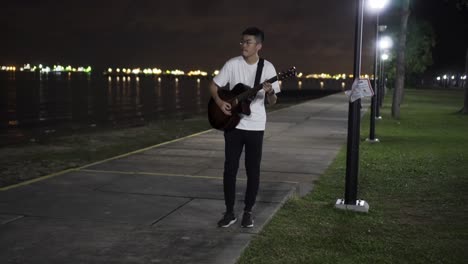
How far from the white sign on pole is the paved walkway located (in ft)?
4.97

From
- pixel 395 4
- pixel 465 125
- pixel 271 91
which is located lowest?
pixel 465 125

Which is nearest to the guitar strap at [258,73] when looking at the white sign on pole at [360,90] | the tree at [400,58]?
the white sign on pole at [360,90]

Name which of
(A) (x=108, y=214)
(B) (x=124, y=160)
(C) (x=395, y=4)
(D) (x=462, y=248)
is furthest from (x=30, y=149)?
(C) (x=395, y=4)

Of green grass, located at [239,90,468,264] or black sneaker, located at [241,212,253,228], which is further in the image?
black sneaker, located at [241,212,253,228]

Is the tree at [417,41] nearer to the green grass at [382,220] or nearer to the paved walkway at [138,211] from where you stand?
the green grass at [382,220]

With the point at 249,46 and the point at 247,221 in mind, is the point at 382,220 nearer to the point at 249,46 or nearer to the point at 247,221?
the point at 247,221

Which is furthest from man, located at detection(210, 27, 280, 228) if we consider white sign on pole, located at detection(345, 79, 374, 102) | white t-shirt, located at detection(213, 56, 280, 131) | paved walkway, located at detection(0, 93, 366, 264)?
white sign on pole, located at detection(345, 79, 374, 102)

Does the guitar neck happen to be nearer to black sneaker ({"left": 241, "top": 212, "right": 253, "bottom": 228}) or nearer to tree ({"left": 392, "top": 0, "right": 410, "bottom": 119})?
black sneaker ({"left": 241, "top": 212, "right": 253, "bottom": 228})

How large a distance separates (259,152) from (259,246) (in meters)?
0.94

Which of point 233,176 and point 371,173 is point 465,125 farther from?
point 233,176

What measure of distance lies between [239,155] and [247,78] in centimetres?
76

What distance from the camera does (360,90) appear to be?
6.67 metres

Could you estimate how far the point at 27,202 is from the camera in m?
6.57

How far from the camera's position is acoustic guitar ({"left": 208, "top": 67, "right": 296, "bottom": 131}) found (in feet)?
17.7
